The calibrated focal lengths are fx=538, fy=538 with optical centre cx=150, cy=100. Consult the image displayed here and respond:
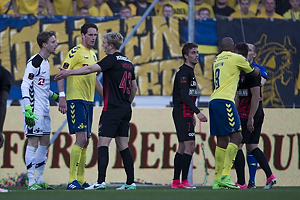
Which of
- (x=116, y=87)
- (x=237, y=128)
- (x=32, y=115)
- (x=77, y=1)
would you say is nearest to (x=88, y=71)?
(x=116, y=87)

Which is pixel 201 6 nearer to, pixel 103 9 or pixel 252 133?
pixel 103 9

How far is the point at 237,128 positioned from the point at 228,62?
35.0 inches

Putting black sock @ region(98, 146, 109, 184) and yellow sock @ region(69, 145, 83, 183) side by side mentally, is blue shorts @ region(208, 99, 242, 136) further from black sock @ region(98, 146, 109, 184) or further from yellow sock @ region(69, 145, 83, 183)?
yellow sock @ region(69, 145, 83, 183)

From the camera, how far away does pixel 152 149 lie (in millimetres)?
10328

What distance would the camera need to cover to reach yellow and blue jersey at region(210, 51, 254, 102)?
7.15 meters

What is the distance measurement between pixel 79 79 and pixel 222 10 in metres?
4.80

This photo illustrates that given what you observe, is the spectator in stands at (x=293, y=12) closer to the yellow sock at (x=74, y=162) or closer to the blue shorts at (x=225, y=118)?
the blue shorts at (x=225, y=118)

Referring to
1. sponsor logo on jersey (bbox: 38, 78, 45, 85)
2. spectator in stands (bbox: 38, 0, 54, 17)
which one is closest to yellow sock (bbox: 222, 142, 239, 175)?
sponsor logo on jersey (bbox: 38, 78, 45, 85)

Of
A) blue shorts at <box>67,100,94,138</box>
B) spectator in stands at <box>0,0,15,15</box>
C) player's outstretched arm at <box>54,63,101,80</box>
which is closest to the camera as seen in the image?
player's outstretched arm at <box>54,63,101,80</box>

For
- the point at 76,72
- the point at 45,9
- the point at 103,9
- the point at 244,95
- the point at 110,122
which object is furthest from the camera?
the point at 103,9

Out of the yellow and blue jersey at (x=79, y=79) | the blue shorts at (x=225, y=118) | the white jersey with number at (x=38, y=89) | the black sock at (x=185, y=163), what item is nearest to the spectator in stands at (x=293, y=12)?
the blue shorts at (x=225, y=118)

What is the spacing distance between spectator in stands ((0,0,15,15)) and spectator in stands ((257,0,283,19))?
16.4 ft

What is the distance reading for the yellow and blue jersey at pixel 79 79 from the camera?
7.44 meters

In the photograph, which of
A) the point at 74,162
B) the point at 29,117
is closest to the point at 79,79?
the point at 29,117
